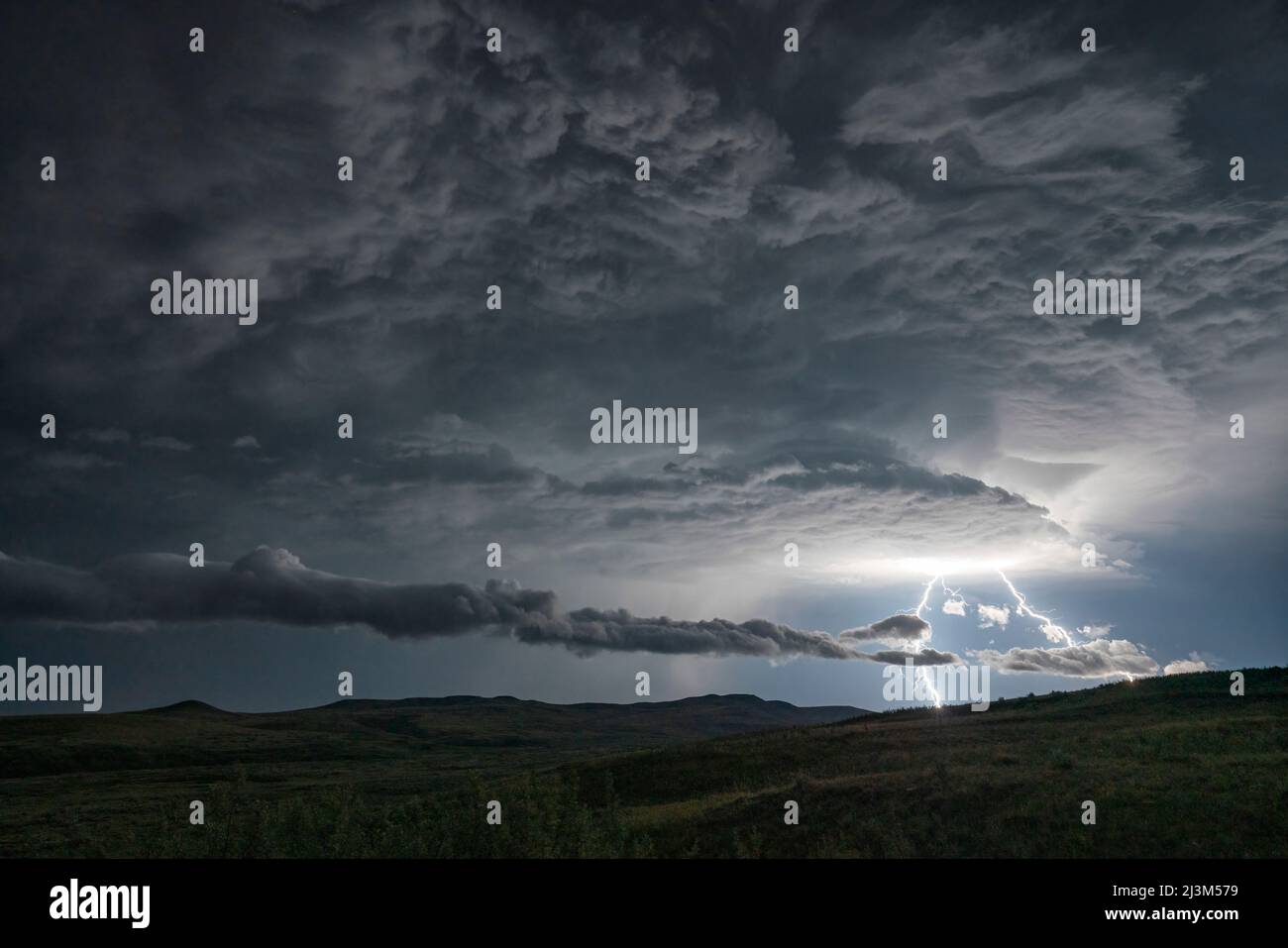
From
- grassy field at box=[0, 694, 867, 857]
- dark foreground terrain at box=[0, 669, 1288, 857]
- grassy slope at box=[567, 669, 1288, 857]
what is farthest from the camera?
grassy field at box=[0, 694, 867, 857]

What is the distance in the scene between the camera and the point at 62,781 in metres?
125

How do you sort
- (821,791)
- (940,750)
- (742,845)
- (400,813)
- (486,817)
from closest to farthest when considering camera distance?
1. (486,817)
2. (400,813)
3. (742,845)
4. (821,791)
5. (940,750)

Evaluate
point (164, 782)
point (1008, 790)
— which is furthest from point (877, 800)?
point (164, 782)

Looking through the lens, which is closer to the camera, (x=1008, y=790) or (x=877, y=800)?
(x=1008, y=790)

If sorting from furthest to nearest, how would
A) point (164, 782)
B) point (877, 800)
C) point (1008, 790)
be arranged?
point (164, 782), point (877, 800), point (1008, 790)

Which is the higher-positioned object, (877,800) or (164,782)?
(877,800)

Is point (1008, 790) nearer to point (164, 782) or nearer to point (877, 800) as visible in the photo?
point (877, 800)

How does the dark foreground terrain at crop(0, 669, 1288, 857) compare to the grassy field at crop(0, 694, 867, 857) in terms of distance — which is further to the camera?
the grassy field at crop(0, 694, 867, 857)

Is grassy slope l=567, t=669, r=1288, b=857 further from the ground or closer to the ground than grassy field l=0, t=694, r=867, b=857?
further from the ground

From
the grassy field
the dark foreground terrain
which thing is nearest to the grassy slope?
the dark foreground terrain

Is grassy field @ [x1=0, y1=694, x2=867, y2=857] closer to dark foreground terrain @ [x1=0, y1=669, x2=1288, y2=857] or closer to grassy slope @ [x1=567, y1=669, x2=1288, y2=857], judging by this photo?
dark foreground terrain @ [x1=0, y1=669, x2=1288, y2=857]
